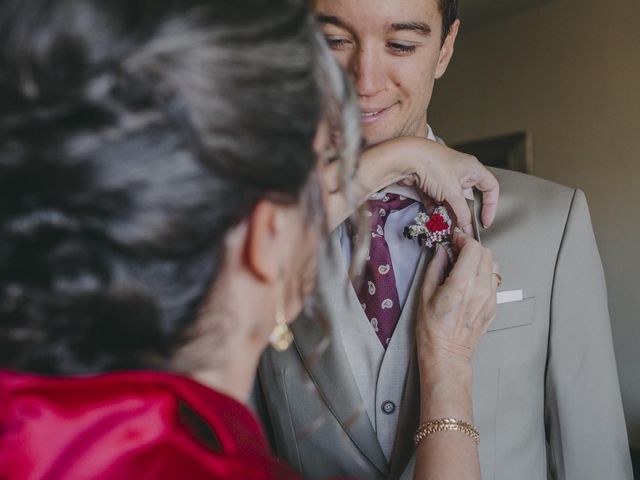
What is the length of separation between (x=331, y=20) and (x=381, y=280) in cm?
52

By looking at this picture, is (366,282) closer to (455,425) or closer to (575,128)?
(455,425)

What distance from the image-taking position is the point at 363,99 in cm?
137

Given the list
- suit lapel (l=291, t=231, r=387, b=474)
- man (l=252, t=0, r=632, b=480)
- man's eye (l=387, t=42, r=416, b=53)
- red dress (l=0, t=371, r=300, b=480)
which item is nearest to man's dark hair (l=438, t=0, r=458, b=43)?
man (l=252, t=0, r=632, b=480)

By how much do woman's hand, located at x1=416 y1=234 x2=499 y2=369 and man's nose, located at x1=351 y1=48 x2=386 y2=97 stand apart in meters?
0.36

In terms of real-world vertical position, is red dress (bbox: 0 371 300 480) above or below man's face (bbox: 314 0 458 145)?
below

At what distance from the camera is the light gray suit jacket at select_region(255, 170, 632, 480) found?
128cm

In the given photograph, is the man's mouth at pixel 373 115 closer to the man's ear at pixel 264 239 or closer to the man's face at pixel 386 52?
the man's face at pixel 386 52

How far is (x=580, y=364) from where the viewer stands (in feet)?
4.43

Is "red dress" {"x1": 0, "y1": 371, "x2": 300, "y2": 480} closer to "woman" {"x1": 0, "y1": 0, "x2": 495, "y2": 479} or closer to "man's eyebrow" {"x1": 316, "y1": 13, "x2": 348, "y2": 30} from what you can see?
"woman" {"x1": 0, "y1": 0, "x2": 495, "y2": 479}

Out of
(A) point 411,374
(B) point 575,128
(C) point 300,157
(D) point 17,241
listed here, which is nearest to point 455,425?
(A) point 411,374

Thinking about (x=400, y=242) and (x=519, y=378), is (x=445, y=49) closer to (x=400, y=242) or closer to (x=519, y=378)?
(x=400, y=242)

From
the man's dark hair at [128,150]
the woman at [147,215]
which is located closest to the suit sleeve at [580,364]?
the woman at [147,215]

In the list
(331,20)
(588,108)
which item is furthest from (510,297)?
(588,108)

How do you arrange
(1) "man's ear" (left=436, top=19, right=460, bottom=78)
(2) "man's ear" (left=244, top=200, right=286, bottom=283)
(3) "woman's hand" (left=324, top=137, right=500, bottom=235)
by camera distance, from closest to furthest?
(2) "man's ear" (left=244, top=200, right=286, bottom=283)
(3) "woman's hand" (left=324, top=137, right=500, bottom=235)
(1) "man's ear" (left=436, top=19, right=460, bottom=78)
